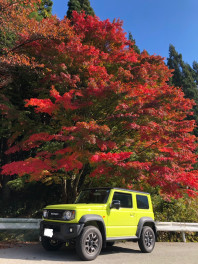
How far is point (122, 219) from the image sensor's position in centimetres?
613

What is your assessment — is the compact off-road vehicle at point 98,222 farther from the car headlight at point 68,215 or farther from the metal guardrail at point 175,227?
the metal guardrail at point 175,227

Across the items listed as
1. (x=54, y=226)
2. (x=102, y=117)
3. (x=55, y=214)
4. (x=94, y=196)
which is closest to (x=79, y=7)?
(x=102, y=117)

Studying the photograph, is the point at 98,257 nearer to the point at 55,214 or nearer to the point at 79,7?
the point at 55,214

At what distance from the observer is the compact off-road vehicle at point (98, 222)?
519cm

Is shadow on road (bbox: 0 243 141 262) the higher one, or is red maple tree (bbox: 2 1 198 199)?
red maple tree (bbox: 2 1 198 199)

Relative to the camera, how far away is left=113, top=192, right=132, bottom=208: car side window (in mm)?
6289

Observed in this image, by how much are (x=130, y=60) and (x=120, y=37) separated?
151 cm

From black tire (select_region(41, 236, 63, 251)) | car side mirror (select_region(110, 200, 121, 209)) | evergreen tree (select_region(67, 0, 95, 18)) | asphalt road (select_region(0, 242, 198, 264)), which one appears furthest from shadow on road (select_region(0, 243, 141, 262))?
evergreen tree (select_region(67, 0, 95, 18))

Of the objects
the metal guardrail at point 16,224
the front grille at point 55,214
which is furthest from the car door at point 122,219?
the metal guardrail at point 16,224

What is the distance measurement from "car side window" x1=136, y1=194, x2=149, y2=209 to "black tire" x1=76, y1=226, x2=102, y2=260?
1.92 meters

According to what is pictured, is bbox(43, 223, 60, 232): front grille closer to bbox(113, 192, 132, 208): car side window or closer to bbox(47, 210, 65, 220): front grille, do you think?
bbox(47, 210, 65, 220): front grille

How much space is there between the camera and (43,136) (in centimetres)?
768

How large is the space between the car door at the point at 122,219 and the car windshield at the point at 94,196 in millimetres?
254

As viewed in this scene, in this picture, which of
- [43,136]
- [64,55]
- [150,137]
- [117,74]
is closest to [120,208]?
[150,137]
